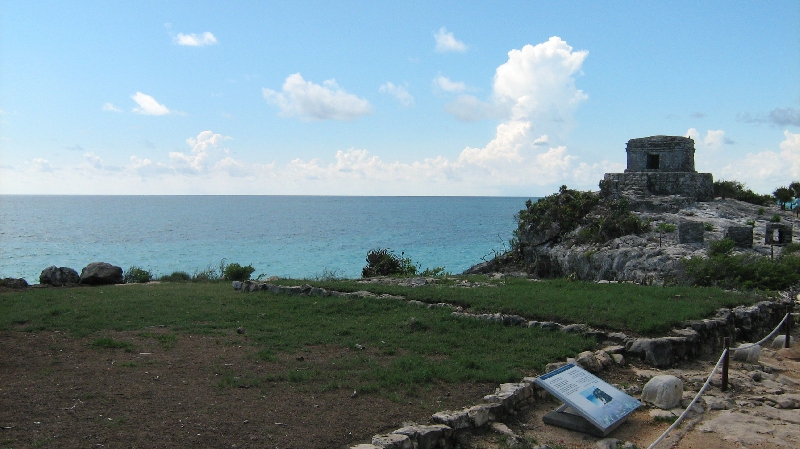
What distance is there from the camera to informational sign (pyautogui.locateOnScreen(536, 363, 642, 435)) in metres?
A: 7.99

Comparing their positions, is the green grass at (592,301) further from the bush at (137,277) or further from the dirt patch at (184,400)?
the bush at (137,277)

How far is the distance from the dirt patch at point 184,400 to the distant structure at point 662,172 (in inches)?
1012

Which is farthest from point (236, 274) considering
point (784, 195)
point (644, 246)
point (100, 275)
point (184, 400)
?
point (784, 195)

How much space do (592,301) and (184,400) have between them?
10.8 meters

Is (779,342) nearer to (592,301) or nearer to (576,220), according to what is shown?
(592,301)

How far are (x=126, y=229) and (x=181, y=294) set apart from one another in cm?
7854

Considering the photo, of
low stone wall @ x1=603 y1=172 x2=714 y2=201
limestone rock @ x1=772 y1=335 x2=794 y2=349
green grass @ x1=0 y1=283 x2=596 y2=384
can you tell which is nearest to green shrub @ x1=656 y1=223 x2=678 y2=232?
low stone wall @ x1=603 y1=172 x2=714 y2=201

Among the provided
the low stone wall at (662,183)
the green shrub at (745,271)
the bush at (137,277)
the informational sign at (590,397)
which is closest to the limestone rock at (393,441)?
the informational sign at (590,397)

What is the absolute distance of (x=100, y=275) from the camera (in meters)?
21.7

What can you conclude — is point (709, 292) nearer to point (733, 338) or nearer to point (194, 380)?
point (733, 338)

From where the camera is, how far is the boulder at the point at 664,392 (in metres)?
9.20

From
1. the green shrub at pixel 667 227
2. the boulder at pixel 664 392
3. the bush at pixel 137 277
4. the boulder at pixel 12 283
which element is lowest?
the bush at pixel 137 277

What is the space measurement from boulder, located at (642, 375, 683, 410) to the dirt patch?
105 inches

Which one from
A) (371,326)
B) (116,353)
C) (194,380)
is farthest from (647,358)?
(116,353)
